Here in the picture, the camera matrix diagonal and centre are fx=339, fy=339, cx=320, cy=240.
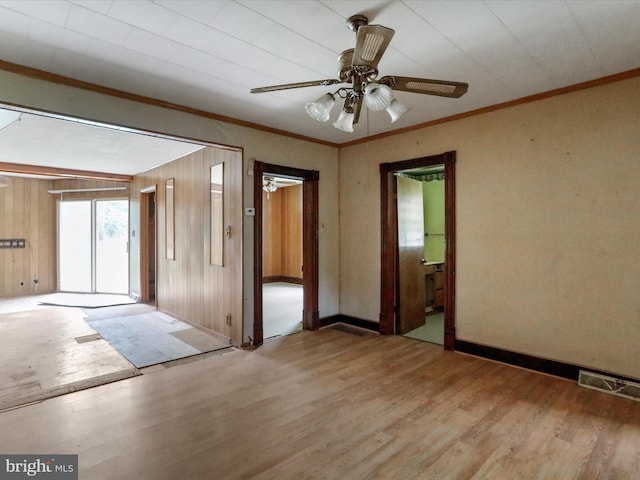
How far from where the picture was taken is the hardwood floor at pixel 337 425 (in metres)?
1.93

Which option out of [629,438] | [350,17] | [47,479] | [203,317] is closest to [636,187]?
[629,438]

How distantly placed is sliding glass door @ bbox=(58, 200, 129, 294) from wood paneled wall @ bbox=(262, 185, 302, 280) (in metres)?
3.50

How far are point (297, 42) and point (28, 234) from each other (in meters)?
Answer: 8.35

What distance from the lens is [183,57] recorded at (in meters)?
2.49

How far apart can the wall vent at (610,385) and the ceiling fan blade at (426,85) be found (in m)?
2.66

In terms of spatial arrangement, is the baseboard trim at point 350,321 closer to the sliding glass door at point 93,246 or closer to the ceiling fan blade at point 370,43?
the ceiling fan blade at point 370,43

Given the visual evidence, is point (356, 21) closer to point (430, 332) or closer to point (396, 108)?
point (396, 108)

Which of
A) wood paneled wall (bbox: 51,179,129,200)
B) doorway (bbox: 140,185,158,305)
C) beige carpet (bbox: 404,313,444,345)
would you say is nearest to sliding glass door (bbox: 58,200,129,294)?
wood paneled wall (bbox: 51,179,129,200)

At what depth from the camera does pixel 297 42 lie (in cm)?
231

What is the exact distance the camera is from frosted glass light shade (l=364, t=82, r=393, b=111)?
6.30 feet

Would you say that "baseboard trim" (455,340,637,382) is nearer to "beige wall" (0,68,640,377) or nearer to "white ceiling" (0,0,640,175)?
"beige wall" (0,68,640,377)

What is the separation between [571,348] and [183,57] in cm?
404

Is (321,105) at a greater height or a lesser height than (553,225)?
greater

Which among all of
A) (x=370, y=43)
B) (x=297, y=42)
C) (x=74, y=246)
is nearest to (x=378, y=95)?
(x=370, y=43)
